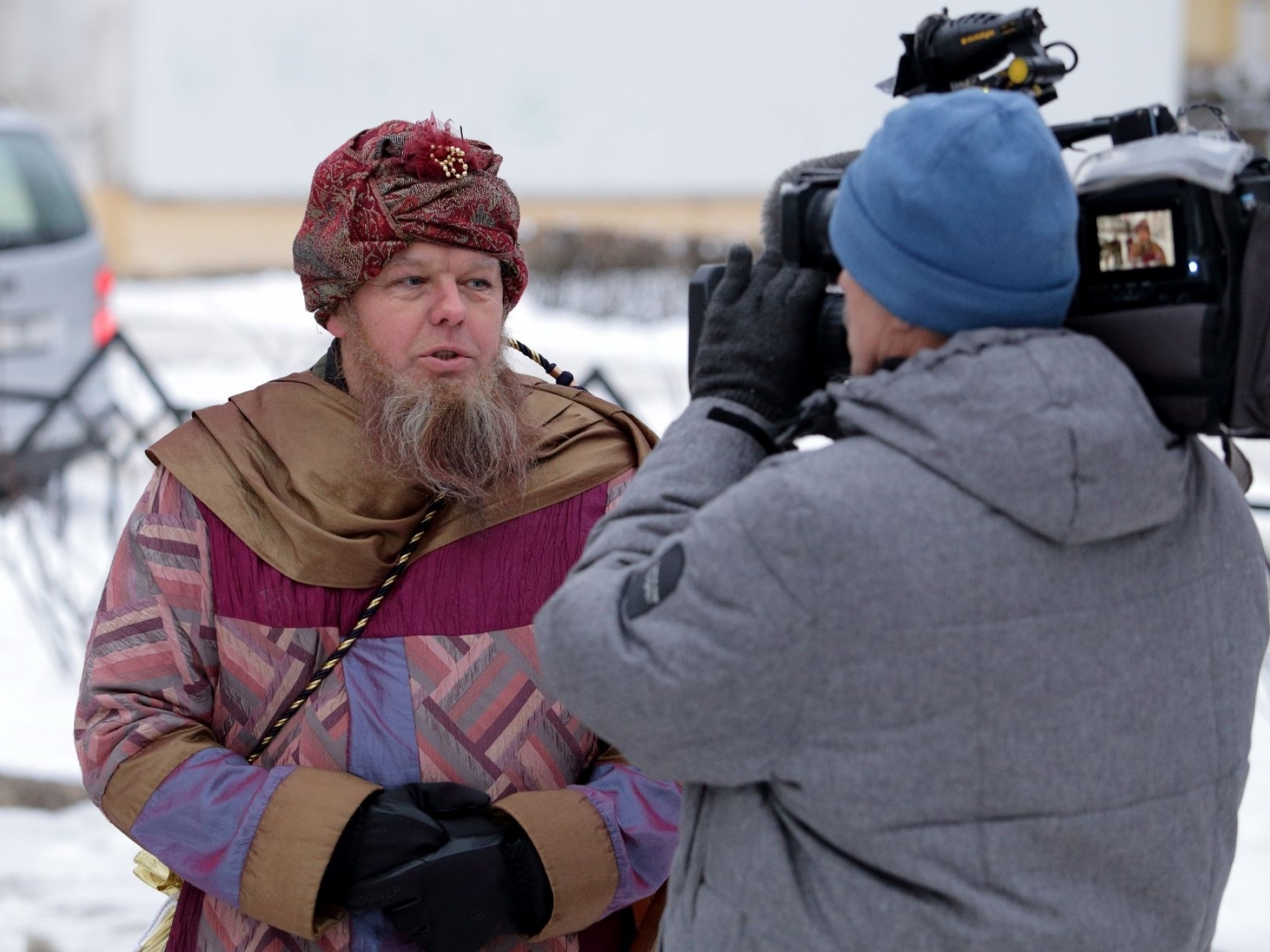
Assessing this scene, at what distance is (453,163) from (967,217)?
99cm

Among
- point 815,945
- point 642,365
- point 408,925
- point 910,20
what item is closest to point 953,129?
point 815,945

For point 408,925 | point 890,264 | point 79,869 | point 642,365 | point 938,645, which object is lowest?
point 642,365

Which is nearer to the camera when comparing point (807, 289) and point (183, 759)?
point (807, 289)

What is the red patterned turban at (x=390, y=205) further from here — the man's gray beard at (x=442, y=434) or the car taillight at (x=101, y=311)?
the car taillight at (x=101, y=311)

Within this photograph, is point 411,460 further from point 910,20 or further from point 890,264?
point 910,20

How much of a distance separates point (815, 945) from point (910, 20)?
599 inches

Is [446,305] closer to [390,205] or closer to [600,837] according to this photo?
[390,205]

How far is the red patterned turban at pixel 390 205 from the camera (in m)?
2.08

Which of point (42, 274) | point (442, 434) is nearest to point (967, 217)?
point (442, 434)

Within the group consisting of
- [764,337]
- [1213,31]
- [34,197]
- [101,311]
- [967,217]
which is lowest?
[1213,31]

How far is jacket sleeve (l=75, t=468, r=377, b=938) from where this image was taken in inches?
71.9

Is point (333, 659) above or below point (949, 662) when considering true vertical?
below

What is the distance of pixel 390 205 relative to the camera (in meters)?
2.08

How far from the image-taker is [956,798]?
1.31 meters
